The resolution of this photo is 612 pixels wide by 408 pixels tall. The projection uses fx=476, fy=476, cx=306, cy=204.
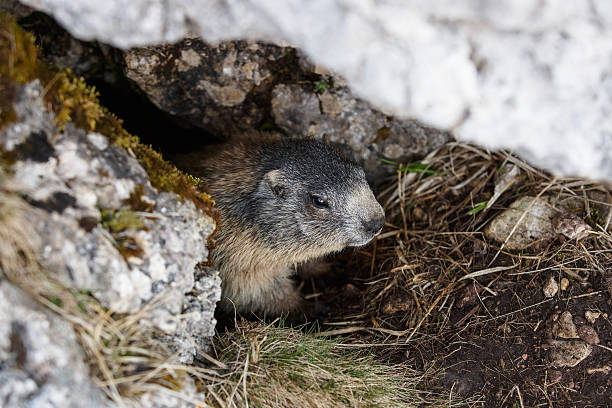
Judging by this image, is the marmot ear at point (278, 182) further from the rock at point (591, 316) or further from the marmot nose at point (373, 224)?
the rock at point (591, 316)

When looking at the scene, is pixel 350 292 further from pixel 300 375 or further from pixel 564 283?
pixel 564 283

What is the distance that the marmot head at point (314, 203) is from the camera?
4.16m

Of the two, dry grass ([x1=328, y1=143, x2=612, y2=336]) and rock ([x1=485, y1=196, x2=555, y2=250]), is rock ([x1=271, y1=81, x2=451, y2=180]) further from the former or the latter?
rock ([x1=485, y1=196, x2=555, y2=250])

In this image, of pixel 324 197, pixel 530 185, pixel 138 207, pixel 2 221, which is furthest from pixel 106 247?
pixel 530 185

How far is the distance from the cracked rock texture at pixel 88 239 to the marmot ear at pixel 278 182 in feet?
4.05

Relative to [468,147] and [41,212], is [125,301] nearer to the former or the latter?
[41,212]

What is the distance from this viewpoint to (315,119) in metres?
5.02

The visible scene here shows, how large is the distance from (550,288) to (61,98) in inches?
152

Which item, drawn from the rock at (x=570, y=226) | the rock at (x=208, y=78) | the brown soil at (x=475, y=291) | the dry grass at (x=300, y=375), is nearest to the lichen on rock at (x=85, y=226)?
the dry grass at (x=300, y=375)

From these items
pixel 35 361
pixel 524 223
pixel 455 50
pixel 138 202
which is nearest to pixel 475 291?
pixel 524 223

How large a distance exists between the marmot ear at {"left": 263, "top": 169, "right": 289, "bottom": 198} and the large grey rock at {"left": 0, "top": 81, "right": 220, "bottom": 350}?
1.29m

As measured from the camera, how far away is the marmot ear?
4.25 m

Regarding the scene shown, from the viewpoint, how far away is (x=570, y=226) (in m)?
4.15

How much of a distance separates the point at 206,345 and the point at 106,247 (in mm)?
1122
